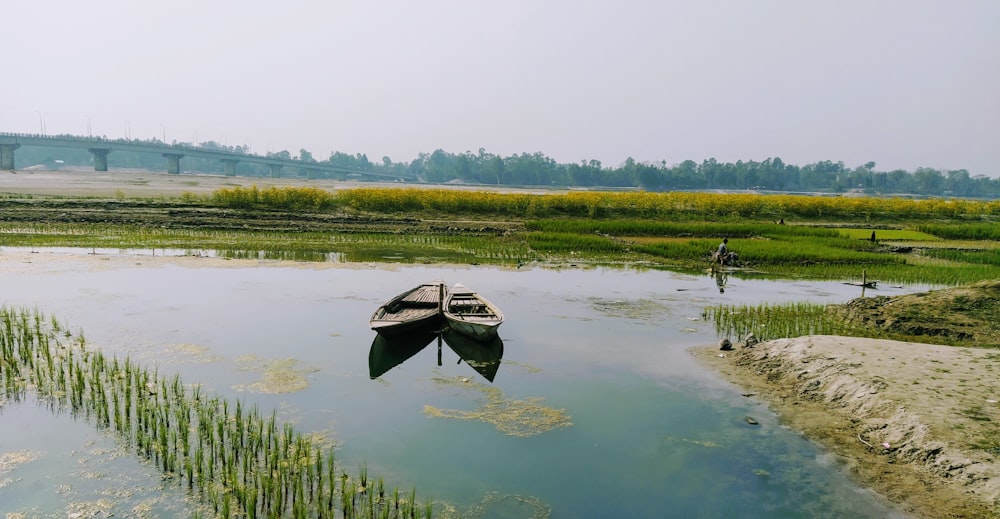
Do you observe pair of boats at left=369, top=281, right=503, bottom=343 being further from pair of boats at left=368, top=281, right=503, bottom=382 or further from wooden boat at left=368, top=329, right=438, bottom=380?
wooden boat at left=368, top=329, right=438, bottom=380

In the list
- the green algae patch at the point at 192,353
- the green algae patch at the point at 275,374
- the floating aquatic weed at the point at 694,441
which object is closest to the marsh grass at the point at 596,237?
the green algae patch at the point at 192,353

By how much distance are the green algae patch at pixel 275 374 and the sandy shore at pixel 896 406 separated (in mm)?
7612

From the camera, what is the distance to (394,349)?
12.8 m

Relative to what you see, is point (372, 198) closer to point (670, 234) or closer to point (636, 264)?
point (670, 234)

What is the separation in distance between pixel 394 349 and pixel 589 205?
3494 centimetres

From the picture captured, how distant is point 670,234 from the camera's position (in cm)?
3569

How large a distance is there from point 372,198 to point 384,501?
37.6 metres

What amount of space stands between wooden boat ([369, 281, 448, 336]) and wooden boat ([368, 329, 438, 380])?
11.0 inches

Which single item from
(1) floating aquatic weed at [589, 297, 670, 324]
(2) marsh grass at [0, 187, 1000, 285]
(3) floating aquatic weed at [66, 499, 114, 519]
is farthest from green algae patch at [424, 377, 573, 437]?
(2) marsh grass at [0, 187, 1000, 285]

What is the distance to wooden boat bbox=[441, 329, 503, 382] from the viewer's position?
1189cm

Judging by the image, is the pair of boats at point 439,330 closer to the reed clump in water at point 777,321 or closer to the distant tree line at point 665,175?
the reed clump in water at point 777,321

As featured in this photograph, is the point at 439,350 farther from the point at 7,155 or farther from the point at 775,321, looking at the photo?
the point at 7,155

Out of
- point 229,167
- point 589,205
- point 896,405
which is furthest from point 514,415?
point 229,167

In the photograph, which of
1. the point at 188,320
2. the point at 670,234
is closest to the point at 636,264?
the point at 670,234
